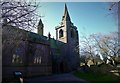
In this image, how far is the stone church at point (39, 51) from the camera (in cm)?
1128

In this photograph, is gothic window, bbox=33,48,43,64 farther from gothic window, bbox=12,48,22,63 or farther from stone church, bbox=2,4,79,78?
gothic window, bbox=12,48,22,63

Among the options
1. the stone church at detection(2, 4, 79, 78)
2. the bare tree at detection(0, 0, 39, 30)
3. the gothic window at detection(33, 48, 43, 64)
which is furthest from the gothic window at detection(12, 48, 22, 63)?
the bare tree at detection(0, 0, 39, 30)

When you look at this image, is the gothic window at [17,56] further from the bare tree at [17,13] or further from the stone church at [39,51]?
the bare tree at [17,13]

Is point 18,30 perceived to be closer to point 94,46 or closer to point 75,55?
point 94,46

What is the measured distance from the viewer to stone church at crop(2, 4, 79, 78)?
11278 mm

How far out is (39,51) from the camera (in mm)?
31281

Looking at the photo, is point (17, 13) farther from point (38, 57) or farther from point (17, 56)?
point (38, 57)

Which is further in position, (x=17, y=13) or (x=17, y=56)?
(x=17, y=56)

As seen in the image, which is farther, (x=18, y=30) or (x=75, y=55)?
(x=75, y=55)

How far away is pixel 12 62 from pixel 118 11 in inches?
780

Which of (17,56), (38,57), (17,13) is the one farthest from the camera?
(38,57)

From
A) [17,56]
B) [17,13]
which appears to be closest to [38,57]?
[17,56]

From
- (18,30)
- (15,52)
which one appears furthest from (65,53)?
(18,30)

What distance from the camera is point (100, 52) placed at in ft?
116
